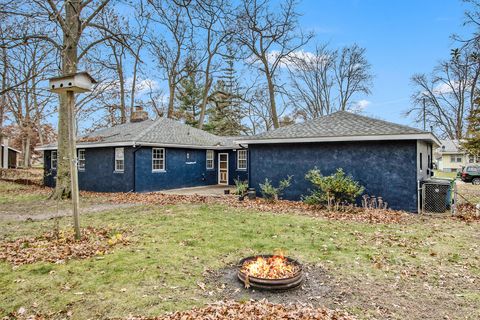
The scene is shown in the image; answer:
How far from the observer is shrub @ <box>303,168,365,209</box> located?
11109 millimetres

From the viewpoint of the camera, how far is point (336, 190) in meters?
11.2

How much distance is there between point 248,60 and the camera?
26.4 metres

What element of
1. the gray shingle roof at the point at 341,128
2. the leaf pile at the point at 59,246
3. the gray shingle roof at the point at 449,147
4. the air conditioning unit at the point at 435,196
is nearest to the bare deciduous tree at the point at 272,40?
the gray shingle roof at the point at 341,128

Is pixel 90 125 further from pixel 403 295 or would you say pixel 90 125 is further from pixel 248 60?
pixel 403 295

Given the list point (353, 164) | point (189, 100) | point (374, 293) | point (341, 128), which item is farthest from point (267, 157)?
point (189, 100)

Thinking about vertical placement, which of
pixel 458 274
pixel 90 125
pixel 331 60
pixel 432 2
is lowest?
pixel 458 274

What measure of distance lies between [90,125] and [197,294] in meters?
31.6

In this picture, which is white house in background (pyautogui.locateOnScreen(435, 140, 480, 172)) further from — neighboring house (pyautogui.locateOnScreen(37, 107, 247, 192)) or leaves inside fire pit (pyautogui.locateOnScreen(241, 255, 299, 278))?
leaves inside fire pit (pyautogui.locateOnScreen(241, 255, 299, 278))

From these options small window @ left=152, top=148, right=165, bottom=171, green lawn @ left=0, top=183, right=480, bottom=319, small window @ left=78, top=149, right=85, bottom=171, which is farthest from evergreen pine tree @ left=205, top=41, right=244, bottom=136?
green lawn @ left=0, top=183, right=480, bottom=319

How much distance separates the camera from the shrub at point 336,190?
11109mm

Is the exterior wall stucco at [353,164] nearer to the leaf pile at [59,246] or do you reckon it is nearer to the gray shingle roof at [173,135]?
the gray shingle roof at [173,135]

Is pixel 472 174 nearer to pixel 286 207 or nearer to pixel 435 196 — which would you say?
pixel 435 196

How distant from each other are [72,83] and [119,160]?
1157 centimetres

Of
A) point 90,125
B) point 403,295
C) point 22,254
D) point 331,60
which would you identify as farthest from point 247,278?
point 331,60
